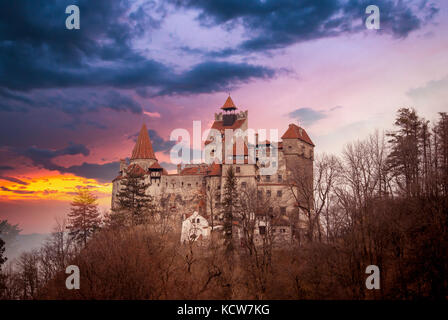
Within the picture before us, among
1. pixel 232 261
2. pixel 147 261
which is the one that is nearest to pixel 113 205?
pixel 232 261

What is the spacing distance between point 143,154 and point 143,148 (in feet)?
4.74

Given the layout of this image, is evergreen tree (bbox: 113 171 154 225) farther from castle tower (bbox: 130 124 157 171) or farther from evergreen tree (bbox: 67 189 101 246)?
castle tower (bbox: 130 124 157 171)

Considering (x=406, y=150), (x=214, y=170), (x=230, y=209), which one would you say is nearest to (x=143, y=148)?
(x=214, y=170)

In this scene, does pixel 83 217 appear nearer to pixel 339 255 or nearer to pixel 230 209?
pixel 230 209

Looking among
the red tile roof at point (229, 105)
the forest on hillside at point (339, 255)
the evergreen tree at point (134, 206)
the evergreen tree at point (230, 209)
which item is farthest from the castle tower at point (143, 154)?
the forest on hillside at point (339, 255)

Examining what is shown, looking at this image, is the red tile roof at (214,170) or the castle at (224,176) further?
the red tile roof at (214,170)

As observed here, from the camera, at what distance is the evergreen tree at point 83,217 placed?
61.8 metres

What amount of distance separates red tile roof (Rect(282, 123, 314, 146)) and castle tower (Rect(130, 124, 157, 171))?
984 inches

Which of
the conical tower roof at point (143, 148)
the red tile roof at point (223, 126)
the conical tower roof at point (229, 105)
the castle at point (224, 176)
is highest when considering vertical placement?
the conical tower roof at point (229, 105)

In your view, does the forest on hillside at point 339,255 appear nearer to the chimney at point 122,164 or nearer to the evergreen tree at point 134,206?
the evergreen tree at point 134,206

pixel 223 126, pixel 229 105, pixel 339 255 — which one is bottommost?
pixel 339 255

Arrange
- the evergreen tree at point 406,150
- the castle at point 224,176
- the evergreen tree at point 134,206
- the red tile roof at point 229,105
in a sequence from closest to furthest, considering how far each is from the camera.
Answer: the evergreen tree at point 406,150
the evergreen tree at point 134,206
the castle at point 224,176
the red tile roof at point 229,105

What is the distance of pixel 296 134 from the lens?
73688mm
